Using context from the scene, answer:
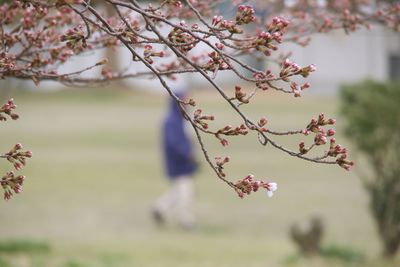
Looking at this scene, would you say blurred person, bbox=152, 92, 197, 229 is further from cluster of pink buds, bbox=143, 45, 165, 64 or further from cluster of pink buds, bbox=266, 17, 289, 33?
cluster of pink buds, bbox=266, 17, 289, 33

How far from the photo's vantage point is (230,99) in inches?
144

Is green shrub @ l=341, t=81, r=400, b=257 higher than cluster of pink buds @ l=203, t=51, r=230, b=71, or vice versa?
green shrub @ l=341, t=81, r=400, b=257

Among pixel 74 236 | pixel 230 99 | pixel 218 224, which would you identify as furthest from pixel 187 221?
pixel 230 99

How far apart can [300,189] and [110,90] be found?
34.1m

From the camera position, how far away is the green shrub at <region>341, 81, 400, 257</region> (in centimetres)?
961

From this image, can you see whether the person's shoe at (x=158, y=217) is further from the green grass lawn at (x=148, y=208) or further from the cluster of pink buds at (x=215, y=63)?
the cluster of pink buds at (x=215, y=63)

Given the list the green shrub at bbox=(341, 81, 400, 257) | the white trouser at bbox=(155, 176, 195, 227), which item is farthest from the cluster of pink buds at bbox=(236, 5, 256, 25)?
the white trouser at bbox=(155, 176, 195, 227)

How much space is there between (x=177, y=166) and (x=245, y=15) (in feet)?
32.1

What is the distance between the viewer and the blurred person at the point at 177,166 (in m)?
13.1

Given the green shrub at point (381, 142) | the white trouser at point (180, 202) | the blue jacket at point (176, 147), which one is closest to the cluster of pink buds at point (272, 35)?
the green shrub at point (381, 142)

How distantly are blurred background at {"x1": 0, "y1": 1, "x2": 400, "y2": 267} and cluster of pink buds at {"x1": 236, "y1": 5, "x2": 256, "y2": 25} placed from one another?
433 cm

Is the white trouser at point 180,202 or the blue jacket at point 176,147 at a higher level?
the blue jacket at point 176,147

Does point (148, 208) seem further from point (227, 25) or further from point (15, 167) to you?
point (227, 25)

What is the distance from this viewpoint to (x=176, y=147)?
43.0 ft
